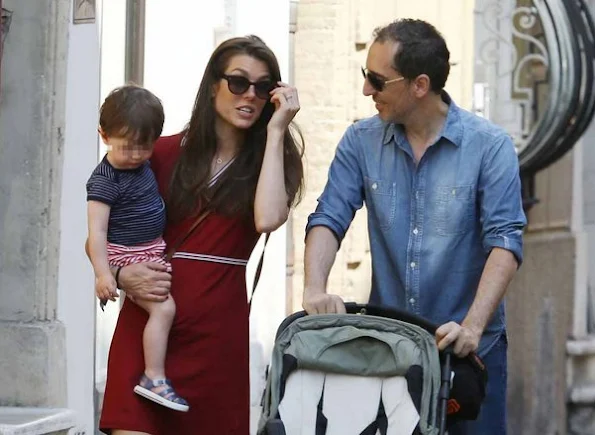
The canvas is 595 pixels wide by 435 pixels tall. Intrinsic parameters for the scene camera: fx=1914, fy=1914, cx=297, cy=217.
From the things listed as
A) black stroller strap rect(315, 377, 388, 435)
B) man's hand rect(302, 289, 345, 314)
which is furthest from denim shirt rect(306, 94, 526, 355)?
black stroller strap rect(315, 377, 388, 435)

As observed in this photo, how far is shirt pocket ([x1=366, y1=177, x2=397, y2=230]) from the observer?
6336mm

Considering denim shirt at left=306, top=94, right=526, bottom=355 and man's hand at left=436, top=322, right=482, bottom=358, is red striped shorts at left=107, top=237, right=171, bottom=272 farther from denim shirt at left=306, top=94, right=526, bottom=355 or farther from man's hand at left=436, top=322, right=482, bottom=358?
man's hand at left=436, top=322, right=482, bottom=358

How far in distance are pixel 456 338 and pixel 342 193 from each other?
0.89 meters

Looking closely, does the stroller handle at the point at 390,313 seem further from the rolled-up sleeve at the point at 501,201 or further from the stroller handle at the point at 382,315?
the rolled-up sleeve at the point at 501,201

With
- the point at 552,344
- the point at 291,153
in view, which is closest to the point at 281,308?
the point at 552,344

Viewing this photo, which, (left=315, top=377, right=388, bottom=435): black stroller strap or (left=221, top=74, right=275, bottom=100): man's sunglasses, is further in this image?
(left=221, top=74, right=275, bottom=100): man's sunglasses

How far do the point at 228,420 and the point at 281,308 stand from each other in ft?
19.5

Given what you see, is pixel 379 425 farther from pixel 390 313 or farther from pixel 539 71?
pixel 539 71

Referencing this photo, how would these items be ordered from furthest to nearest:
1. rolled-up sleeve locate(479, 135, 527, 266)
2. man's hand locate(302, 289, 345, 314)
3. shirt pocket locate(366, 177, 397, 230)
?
1. shirt pocket locate(366, 177, 397, 230)
2. rolled-up sleeve locate(479, 135, 527, 266)
3. man's hand locate(302, 289, 345, 314)

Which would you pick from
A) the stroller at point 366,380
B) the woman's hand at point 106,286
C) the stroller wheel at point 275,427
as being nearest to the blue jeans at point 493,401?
the stroller at point 366,380

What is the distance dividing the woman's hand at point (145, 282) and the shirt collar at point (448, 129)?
35.1 inches

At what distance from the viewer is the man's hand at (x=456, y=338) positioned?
18.7 feet

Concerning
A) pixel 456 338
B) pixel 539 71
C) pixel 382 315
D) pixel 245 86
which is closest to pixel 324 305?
pixel 382 315

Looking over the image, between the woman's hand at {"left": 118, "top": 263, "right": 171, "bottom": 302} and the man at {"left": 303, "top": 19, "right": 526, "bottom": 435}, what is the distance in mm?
476
